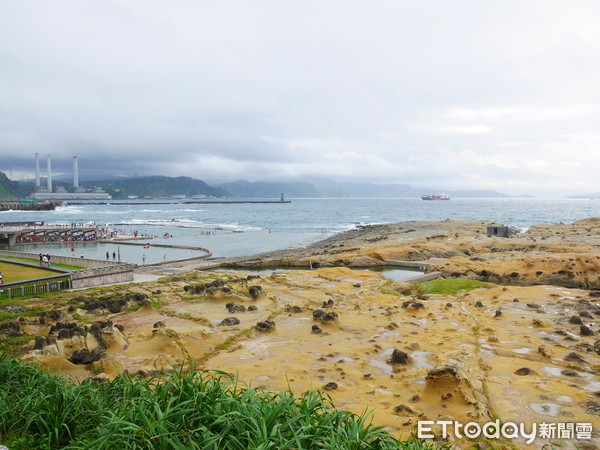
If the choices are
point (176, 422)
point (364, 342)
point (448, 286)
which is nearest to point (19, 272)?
point (364, 342)

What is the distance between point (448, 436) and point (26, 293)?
1117 inches

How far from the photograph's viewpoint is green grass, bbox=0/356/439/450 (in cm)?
545

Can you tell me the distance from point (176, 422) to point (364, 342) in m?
11.6

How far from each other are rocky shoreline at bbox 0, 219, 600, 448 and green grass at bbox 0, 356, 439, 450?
6.28 ft

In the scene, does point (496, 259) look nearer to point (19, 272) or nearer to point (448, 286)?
point (448, 286)

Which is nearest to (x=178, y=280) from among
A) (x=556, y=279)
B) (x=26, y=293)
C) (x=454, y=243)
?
(x=26, y=293)

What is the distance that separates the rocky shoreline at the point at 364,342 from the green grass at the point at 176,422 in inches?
75.4

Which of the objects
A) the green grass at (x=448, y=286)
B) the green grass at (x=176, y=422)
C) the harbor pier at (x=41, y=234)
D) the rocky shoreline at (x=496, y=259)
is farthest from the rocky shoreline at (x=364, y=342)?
the harbor pier at (x=41, y=234)

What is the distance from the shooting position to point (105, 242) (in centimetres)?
7681

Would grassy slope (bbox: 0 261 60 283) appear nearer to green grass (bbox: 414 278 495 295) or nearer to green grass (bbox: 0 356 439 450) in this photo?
green grass (bbox: 0 356 439 450)

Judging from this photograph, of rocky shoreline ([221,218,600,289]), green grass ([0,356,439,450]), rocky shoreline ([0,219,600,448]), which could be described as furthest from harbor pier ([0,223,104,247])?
green grass ([0,356,439,450])

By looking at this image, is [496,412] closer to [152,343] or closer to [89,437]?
[89,437]

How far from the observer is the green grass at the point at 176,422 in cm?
545

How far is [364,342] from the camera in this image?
16.3 meters
